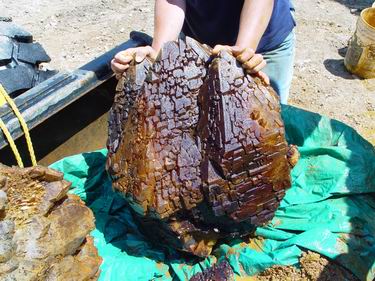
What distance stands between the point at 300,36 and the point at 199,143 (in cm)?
291

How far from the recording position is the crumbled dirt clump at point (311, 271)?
6.82 ft

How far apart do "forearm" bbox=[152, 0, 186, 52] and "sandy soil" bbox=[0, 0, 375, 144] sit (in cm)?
167

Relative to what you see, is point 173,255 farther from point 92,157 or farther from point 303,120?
point 303,120

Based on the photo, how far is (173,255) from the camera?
218 centimetres

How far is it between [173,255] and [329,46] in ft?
9.37

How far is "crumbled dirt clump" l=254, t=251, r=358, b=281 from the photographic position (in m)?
2.08

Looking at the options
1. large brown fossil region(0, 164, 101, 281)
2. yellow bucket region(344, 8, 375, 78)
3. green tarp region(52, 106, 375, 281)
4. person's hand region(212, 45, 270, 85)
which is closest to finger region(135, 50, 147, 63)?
person's hand region(212, 45, 270, 85)

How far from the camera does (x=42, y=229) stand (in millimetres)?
1654

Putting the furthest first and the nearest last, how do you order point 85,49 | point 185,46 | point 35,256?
point 85,49 < point 185,46 < point 35,256

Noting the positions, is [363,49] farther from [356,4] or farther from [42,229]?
[42,229]

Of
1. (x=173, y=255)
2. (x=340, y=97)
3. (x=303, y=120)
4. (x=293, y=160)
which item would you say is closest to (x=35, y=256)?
(x=173, y=255)

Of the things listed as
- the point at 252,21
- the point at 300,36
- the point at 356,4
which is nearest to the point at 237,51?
the point at 252,21

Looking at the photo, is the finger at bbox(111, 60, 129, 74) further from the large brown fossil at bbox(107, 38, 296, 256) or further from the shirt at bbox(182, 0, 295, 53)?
the shirt at bbox(182, 0, 295, 53)

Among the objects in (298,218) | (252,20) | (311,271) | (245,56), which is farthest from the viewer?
(298,218)
